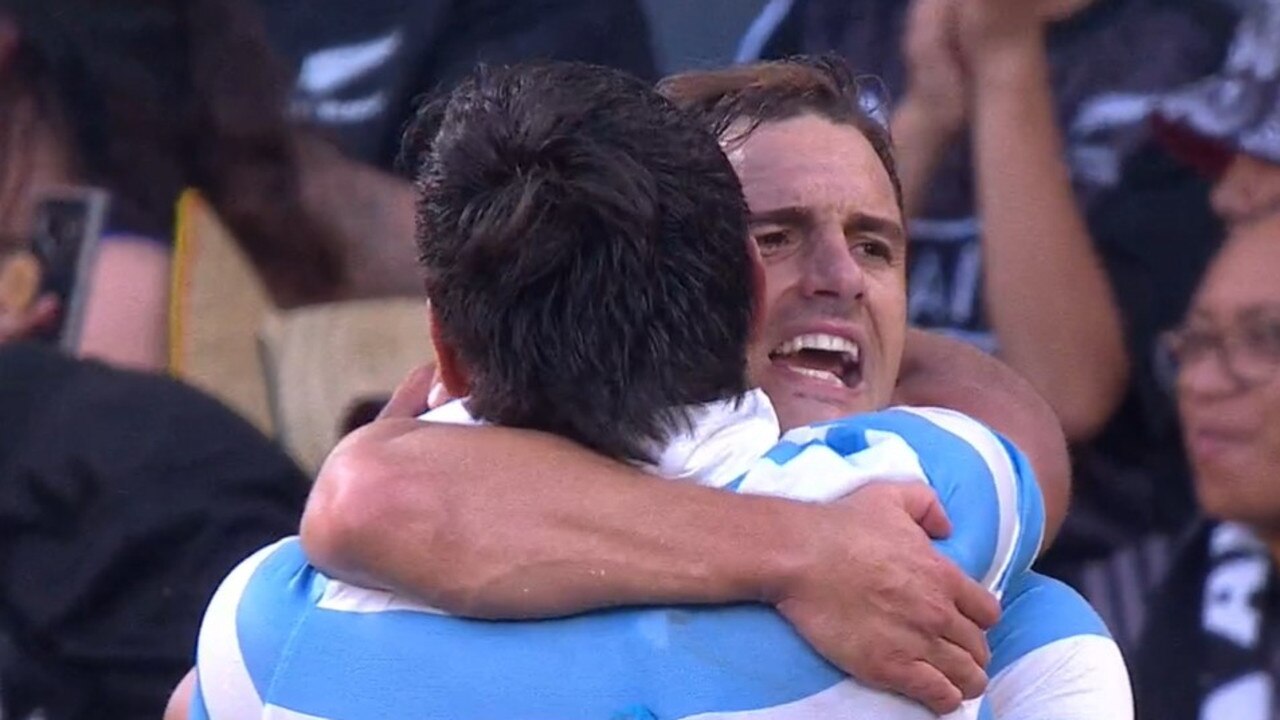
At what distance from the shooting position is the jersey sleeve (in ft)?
4.25

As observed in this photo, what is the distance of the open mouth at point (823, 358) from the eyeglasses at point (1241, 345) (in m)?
1.04

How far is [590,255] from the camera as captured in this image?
122 centimetres

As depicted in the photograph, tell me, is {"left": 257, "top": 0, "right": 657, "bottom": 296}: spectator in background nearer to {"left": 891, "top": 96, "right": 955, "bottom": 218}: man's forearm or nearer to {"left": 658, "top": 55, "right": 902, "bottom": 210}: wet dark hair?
{"left": 891, "top": 96, "right": 955, "bottom": 218}: man's forearm

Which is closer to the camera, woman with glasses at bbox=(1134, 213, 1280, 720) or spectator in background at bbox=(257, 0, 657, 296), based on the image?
woman with glasses at bbox=(1134, 213, 1280, 720)

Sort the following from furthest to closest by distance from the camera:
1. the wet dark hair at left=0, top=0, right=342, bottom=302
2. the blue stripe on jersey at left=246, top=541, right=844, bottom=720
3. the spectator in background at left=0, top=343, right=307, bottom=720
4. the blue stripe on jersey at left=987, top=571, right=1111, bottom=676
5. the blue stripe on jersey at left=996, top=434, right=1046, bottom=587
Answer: the wet dark hair at left=0, top=0, right=342, bottom=302
the spectator in background at left=0, top=343, right=307, bottom=720
the blue stripe on jersey at left=987, top=571, right=1111, bottom=676
the blue stripe on jersey at left=996, top=434, right=1046, bottom=587
the blue stripe on jersey at left=246, top=541, right=844, bottom=720

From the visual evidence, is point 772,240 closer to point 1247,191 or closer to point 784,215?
point 784,215

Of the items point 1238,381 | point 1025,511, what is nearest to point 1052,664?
point 1025,511

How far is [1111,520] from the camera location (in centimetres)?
264

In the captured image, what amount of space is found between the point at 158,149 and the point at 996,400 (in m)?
1.80

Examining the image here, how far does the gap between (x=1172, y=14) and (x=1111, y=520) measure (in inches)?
25.6

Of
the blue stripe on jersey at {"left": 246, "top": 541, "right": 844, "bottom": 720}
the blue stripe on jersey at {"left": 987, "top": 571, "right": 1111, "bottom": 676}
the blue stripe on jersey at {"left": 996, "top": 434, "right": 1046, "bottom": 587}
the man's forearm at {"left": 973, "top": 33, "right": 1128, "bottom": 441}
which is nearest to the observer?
the blue stripe on jersey at {"left": 246, "top": 541, "right": 844, "bottom": 720}

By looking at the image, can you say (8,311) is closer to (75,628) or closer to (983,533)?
(75,628)

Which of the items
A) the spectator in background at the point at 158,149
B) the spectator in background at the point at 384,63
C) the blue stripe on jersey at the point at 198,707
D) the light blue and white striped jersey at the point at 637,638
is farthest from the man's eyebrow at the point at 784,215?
the spectator in background at the point at 158,149

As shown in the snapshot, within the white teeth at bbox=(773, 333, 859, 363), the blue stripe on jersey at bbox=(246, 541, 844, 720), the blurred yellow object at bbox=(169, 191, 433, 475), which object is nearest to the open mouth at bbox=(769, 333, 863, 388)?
the white teeth at bbox=(773, 333, 859, 363)
